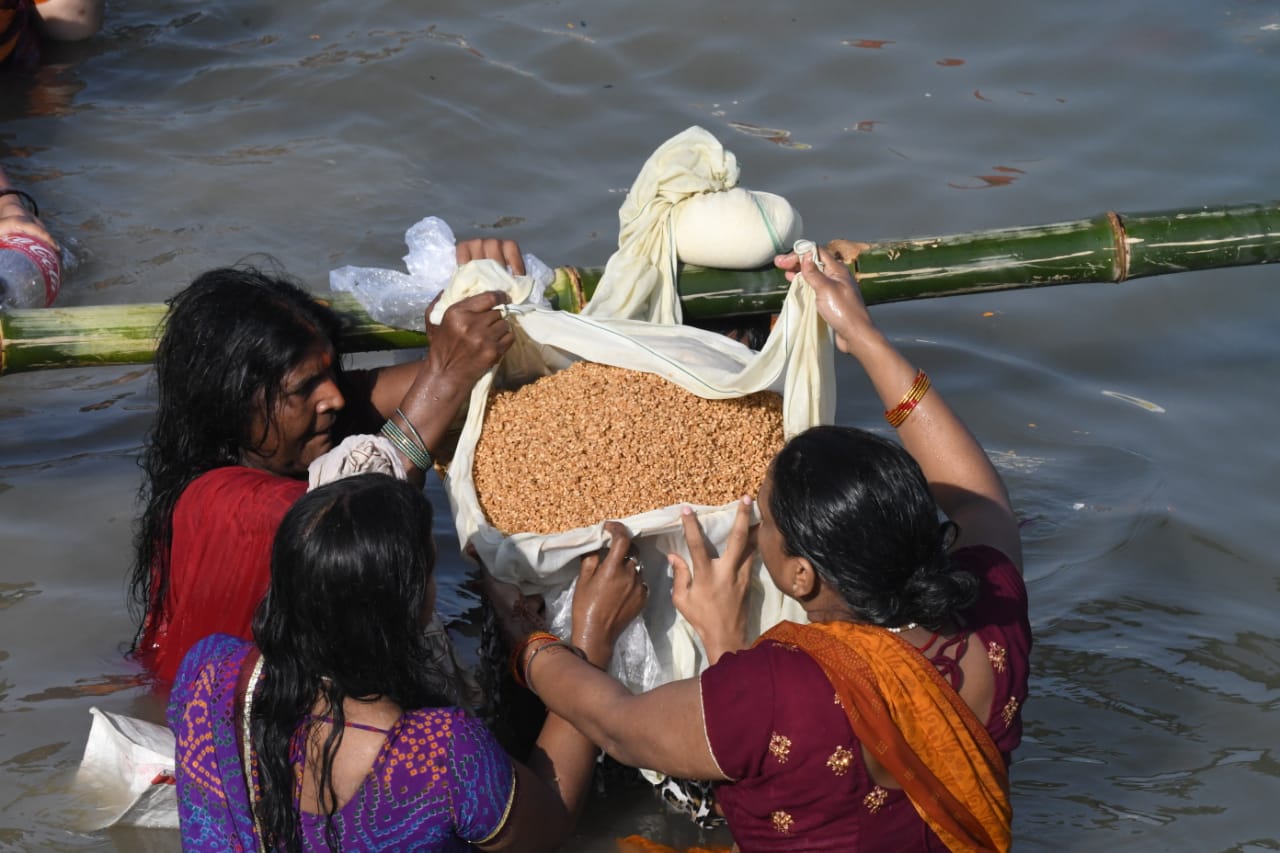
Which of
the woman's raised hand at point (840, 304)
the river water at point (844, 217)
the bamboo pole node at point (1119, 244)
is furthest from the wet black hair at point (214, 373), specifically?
the bamboo pole node at point (1119, 244)

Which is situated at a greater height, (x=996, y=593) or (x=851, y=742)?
(x=996, y=593)

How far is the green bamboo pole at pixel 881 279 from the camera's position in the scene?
11.1 ft

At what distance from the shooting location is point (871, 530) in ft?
7.91

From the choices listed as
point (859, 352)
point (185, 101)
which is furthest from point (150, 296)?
point (859, 352)

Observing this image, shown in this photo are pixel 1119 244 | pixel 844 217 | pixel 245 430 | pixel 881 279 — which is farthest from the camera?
pixel 844 217

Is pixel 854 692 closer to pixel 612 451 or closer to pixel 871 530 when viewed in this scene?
pixel 871 530

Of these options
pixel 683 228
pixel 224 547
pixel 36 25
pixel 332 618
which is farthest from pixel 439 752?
pixel 36 25

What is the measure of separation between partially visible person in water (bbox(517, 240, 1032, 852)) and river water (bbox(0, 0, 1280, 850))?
858 millimetres

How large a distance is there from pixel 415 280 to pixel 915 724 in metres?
1.66

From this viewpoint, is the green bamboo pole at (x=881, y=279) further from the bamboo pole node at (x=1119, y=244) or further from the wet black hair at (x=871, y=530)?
the wet black hair at (x=871, y=530)

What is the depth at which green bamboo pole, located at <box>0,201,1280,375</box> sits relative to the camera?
339 cm

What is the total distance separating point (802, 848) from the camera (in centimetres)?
253

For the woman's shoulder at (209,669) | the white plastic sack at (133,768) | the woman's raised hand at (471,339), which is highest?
the woman's raised hand at (471,339)

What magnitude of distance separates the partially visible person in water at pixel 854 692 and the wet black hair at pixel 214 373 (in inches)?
40.0
